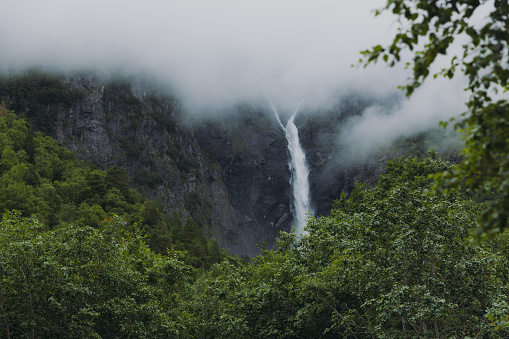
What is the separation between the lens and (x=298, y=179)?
4176 inches

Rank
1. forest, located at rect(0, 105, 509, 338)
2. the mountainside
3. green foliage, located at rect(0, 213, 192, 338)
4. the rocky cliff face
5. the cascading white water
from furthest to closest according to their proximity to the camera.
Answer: the rocky cliff face < the mountainside < the cascading white water < green foliage, located at rect(0, 213, 192, 338) < forest, located at rect(0, 105, 509, 338)

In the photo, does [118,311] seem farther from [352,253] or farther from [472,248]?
[472,248]

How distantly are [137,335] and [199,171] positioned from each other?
98.2 m

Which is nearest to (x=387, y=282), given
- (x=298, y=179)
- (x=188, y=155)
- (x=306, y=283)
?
(x=306, y=283)

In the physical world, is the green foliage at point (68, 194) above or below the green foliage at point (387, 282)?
above

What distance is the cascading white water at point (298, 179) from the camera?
10012cm

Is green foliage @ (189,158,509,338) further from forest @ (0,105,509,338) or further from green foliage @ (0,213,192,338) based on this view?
green foliage @ (0,213,192,338)

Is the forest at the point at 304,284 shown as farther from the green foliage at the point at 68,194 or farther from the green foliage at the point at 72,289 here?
the green foliage at the point at 68,194

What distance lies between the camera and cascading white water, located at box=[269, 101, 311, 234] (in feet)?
328

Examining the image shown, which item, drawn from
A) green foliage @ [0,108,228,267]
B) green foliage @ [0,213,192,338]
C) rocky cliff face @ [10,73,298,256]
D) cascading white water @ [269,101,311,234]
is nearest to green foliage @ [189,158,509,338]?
green foliage @ [0,213,192,338]

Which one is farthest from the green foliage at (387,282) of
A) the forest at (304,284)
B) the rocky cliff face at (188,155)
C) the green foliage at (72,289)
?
the rocky cliff face at (188,155)

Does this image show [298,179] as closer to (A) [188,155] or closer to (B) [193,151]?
(B) [193,151]

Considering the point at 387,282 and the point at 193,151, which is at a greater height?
the point at 193,151

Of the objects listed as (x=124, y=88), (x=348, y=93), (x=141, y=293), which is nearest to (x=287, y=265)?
(x=141, y=293)
